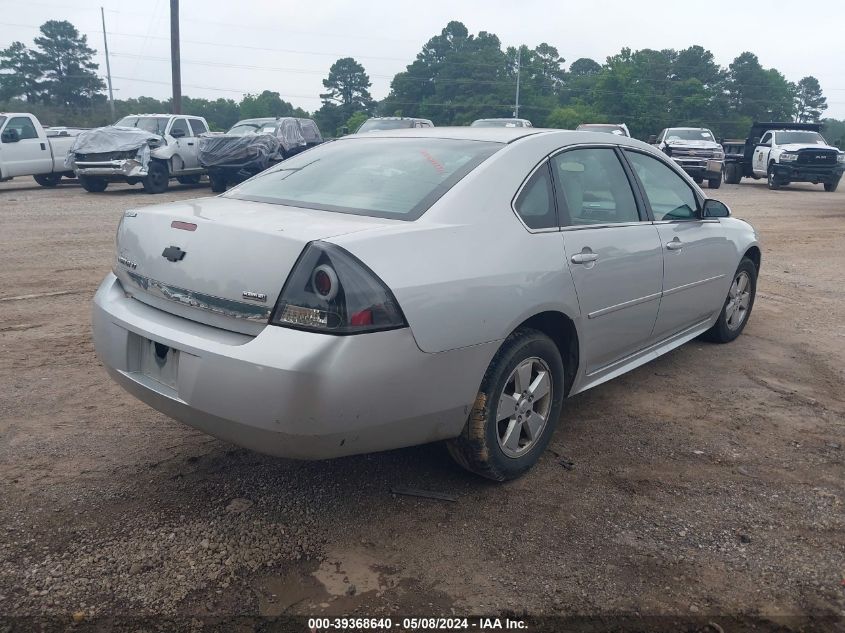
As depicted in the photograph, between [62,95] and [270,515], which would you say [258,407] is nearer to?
[270,515]

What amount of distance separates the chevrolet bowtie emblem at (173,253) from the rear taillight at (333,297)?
Answer: 0.59 m

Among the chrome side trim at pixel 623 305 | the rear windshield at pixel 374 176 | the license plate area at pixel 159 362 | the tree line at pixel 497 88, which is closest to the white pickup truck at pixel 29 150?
the rear windshield at pixel 374 176

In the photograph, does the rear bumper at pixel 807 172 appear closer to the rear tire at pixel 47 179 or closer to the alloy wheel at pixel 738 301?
the alloy wheel at pixel 738 301

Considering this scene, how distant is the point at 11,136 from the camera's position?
1755 cm

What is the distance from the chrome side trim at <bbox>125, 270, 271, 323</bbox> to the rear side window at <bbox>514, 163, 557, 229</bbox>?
1305 mm

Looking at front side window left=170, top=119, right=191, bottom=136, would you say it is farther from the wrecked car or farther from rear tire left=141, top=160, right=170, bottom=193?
rear tire left=141, top=160, right=170, bottom=193

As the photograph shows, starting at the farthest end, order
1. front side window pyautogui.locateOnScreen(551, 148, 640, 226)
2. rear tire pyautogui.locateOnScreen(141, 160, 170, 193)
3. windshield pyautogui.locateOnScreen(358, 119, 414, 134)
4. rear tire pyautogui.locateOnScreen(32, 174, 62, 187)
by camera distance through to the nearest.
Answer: windshield pyautogui.locateOnScreen(358, 119, 414, 134) < rear tire pyautogui.locateOnScreen(32, 174, 62, 187) < rear tire pyautogui.locateOnScreen(141, 160, 170, 193) < front side window pyautogui.locateOnScreen(551, 148, 640, 226)

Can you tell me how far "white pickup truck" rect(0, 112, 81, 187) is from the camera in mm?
17547

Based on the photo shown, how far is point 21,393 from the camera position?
170 inches

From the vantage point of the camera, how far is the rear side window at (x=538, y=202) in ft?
11.0

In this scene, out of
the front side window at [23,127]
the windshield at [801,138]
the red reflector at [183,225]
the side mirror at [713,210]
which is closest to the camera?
the red reflector at [183,225]

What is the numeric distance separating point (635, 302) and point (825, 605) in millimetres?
1820

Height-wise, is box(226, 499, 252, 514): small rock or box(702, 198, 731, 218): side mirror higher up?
box(702, 198, 731, 218): side mirror

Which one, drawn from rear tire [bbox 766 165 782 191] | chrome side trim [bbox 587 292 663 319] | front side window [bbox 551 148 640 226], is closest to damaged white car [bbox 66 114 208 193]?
front side window [bbox 551 148 640 226]
